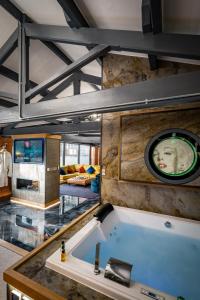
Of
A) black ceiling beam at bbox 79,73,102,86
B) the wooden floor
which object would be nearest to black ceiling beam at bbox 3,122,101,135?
black ceiling beam at bbox 79,73,102,86

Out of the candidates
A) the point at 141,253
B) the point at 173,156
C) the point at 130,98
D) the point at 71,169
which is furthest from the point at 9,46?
the point at 71,169

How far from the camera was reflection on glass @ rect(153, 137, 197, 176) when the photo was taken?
2.09 meters

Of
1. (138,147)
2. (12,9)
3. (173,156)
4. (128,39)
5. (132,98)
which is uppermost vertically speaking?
(12,9)

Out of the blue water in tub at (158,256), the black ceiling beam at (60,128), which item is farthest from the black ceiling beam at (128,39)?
the black ceiling beam at (60,128)

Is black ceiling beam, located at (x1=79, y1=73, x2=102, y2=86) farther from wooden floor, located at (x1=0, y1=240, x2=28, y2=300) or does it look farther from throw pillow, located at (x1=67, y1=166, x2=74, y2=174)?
throw pillow, located at (x1=67, y1=166, x2=74, y2=174)

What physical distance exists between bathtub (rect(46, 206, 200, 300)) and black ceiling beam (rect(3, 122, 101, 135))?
2073 mm

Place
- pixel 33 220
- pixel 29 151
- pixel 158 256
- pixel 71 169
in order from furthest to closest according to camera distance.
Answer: pixel 71 169 < pixel 29 151 < pixel 33 220 < pixel 158 256

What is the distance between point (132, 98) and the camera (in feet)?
4.33

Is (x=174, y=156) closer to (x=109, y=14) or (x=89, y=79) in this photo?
(x=109, y=14)

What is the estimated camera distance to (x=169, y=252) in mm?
1947

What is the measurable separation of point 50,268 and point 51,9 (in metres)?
2.38

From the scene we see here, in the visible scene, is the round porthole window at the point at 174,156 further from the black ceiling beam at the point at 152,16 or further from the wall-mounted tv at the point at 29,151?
the wall-mounted tv at the point at 29,151

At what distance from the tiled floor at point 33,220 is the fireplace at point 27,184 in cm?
50

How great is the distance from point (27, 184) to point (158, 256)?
4232 mm
